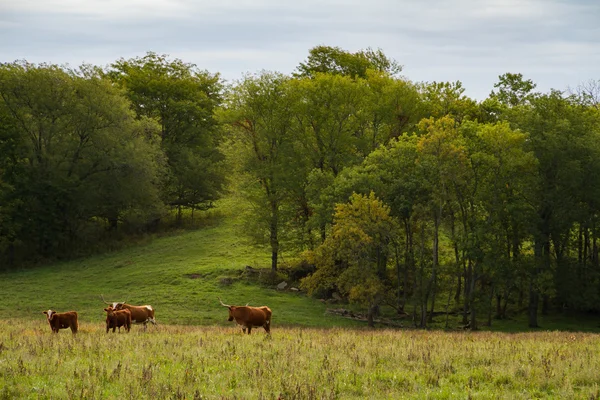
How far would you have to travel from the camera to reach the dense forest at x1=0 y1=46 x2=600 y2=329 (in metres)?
38.4

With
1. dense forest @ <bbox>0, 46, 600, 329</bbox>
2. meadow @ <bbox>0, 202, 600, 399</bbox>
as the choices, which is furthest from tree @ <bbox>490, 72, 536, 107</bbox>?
meadow @ <bbox>0, 202, 600, 399</bbox>

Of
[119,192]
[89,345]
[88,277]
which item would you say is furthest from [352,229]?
[119,192]

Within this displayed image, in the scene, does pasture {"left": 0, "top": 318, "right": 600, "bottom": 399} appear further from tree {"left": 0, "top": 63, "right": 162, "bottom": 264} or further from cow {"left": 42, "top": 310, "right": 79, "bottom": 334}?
tree {"left": 0, "top": 63, "right": 162, "bottom": 264}

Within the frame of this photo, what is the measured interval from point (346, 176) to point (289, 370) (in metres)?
28.8

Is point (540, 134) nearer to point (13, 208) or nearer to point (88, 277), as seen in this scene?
point (88, 277)

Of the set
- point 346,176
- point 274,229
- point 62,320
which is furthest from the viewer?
point 274,229

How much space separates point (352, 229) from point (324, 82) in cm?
1634

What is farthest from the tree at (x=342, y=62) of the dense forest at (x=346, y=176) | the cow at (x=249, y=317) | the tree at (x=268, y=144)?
the cow at (x=249, y=317)

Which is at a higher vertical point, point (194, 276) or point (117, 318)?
point (117, 318)

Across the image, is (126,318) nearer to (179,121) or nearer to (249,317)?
(249,317)

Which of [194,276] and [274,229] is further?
[274,229]

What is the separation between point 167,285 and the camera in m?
47.0

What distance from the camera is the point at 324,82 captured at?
158ft

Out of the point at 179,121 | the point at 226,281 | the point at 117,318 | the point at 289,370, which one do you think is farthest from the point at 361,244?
the point at 179,121
